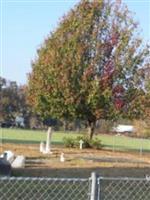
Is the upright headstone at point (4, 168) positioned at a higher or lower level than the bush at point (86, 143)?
lower

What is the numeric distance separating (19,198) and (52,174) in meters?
5.46

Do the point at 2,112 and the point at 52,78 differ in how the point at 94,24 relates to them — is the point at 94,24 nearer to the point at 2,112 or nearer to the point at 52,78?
the point at 52,78

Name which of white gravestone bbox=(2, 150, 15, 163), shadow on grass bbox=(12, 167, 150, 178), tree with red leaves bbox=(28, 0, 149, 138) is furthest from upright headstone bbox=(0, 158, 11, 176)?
tree with red leaves bbox=(28, 0, 149, 138)

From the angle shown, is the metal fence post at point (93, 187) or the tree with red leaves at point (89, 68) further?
the tree with red leaves at point (89, 68)

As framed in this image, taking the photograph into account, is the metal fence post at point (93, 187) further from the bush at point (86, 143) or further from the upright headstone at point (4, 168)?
the bush at point (86, 143)

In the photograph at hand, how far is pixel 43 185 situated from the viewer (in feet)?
43.6

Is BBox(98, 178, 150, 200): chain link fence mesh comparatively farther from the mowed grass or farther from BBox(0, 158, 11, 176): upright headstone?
the mowed grass

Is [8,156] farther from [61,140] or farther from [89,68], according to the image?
[61,140]

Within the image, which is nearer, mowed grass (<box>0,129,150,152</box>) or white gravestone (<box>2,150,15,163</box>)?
white gravestone (<box>2,150,15,163</box>)

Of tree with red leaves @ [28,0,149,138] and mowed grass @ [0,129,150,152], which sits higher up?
tree with red leaves @ [28,0,149,138]

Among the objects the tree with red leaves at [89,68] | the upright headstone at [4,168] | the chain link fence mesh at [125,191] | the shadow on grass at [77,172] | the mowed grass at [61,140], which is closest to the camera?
the chain link fence mesh at [125,191]

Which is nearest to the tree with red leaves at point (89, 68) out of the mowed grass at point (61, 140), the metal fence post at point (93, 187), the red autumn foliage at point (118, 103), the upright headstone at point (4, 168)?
the red autumn foliage at point (118, 103)

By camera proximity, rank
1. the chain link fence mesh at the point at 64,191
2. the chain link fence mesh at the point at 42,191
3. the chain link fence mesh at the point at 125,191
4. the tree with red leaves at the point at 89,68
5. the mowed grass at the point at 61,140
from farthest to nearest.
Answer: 1. the mowed grass at the point at 61,140
2. the tree with red leaves at the point at 89,68
3. the chain link fence mesh at the point at 125,191
4. the chain link fence mesh at the point at 64,191
5. the chain link fence mesh at the point at 42,191

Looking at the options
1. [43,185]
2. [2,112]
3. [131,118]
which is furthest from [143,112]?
[2,112]
